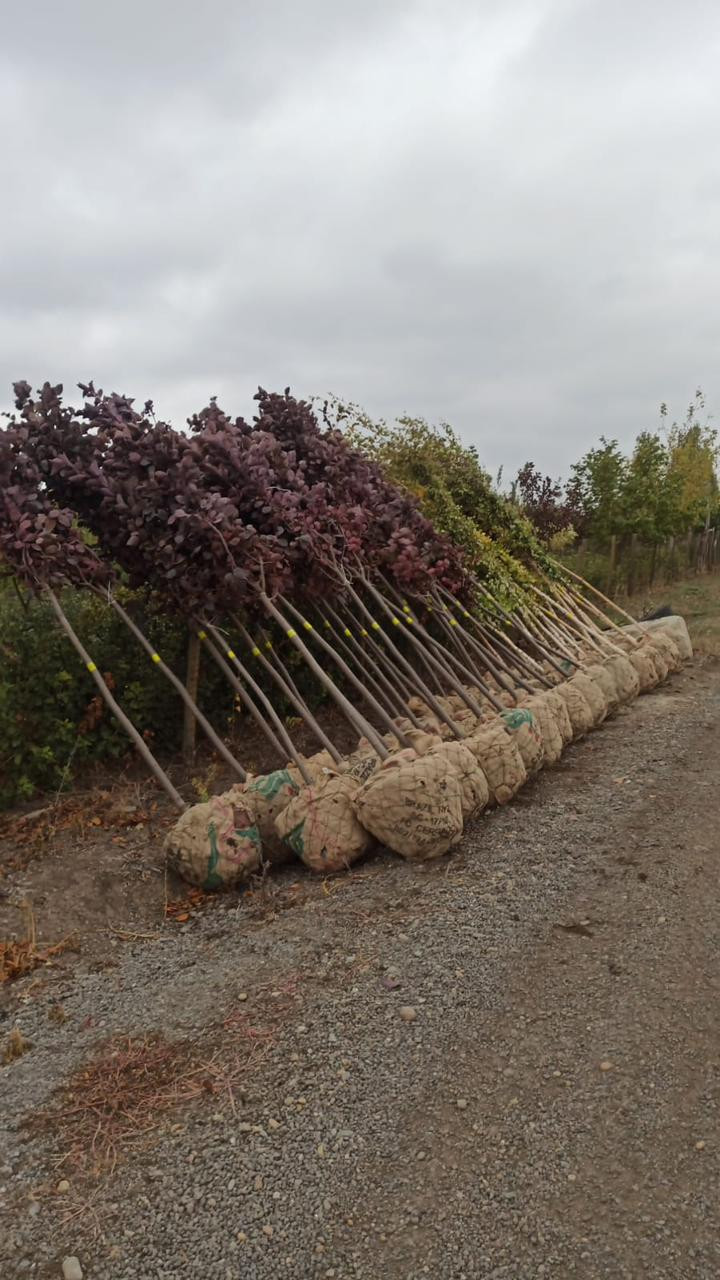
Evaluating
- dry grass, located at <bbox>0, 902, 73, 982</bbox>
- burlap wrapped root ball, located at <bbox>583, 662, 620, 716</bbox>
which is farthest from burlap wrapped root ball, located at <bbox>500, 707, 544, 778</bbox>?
dry grass, located at <bbox>0, 902, 73, 982</bbox>

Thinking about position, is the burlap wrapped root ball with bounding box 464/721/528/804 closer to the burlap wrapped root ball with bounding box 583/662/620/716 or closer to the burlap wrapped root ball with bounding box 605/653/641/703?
the burlap wrapped root ball with bounding box 583/662/620/716

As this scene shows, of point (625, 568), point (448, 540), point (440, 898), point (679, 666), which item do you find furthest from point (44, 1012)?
point (625, 568)

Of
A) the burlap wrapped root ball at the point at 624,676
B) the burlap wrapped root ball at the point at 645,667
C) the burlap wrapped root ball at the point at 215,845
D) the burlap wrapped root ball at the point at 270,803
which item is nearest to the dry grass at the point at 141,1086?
the burlap wrapped root ball at the point at 215,845

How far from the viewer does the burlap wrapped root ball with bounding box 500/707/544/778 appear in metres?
6.23

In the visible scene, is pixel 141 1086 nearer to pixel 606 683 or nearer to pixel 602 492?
pixel 606 683

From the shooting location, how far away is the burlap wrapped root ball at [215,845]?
5.03 meters

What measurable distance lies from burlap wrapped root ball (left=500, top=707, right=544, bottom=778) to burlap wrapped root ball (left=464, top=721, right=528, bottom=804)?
21cm

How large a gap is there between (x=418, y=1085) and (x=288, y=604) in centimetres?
419

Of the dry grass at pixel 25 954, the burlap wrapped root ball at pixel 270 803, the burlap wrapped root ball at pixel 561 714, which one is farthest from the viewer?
the burlap wrapped root ball at pixel 561 714

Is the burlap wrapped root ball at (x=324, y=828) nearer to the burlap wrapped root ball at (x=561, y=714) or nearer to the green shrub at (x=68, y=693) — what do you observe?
the green shrub at (x=68, y=693)

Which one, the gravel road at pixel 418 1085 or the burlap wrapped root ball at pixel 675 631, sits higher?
the burlap wrapped root ball at pixel 675 631

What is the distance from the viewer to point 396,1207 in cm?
259

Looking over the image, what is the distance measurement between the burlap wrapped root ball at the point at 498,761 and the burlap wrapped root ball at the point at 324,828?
1.07m

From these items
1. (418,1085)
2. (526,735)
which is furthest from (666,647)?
(418,1085)
